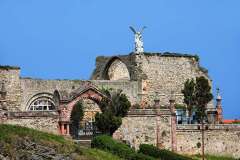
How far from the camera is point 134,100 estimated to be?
211ft

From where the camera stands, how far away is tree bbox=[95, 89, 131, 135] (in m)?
51.1

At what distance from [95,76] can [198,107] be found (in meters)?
13.0

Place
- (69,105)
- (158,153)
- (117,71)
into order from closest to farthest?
1. (158,153)
2. (69,105)
3. (117,71)

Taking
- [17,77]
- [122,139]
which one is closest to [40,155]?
[122,139]

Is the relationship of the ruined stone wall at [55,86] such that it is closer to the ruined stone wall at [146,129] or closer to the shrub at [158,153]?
the ruined stone wall at [146,129]

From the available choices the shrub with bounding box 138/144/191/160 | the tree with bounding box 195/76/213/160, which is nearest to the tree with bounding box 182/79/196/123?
the tree with bounding box 195/76/213/160

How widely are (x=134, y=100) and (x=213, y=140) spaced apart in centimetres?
826

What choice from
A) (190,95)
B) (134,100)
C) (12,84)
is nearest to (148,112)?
(190,95)

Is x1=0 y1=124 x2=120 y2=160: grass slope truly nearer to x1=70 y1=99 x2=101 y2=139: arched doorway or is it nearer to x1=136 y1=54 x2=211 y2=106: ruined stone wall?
x1=70 y1=99 x2=101 y2=139: arched doorway

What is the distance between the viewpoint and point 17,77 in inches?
2339

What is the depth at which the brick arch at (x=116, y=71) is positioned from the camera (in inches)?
2633

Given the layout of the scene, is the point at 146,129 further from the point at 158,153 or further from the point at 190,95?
the point at 190,95

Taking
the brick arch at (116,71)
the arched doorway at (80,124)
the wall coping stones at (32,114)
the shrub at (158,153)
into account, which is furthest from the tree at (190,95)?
→ the wall coping stones at (32,114)

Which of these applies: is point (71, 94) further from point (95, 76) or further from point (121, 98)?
point (95, 76)
